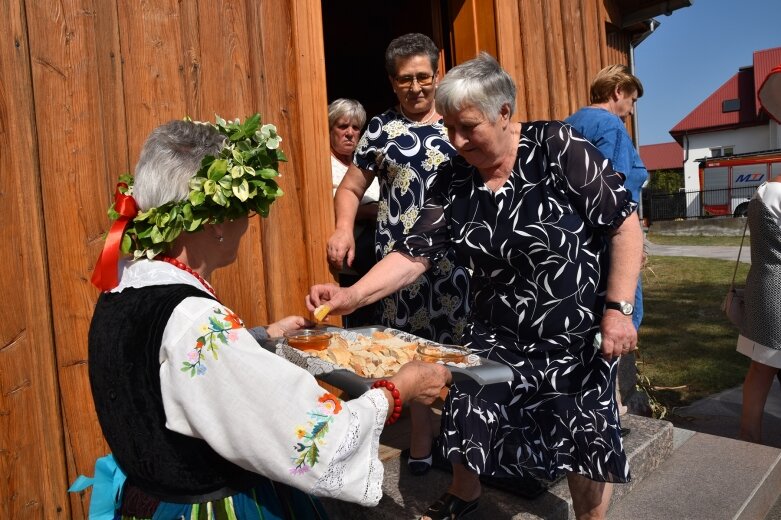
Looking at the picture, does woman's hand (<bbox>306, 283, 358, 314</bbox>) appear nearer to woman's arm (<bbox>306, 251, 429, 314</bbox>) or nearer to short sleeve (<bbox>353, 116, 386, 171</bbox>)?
woman's arm (<bbox>306, 251, 429, 314</bbox>)

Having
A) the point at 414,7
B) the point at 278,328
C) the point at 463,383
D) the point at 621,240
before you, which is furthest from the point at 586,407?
the point at 414,7

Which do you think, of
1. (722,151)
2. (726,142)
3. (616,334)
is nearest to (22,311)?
(616,334)

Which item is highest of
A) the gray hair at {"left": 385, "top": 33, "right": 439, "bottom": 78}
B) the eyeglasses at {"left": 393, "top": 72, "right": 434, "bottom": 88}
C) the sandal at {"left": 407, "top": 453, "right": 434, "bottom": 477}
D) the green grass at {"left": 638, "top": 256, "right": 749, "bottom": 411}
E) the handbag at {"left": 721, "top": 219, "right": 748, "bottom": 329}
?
the gray hair at {"left": 385, "top": 33, "right": 439, "bottom": 78}

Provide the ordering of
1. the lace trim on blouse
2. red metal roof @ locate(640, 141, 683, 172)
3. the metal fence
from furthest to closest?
red metal roof @ locate(640, 141, 683, 172)
the metal fence
the lace trim on blouse

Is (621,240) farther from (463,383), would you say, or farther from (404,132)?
(404,132)

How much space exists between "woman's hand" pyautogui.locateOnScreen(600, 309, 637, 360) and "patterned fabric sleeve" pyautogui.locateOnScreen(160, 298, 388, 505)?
1.18 m

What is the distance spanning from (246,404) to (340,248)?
181 centimetres

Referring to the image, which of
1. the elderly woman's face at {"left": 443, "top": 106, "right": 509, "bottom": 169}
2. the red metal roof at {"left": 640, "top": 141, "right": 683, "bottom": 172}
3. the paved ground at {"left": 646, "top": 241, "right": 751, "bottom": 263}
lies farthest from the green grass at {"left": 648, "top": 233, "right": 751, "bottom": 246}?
the red metal roof at {"left": 640, "top": 141, "right": 683, "bottom": 172}

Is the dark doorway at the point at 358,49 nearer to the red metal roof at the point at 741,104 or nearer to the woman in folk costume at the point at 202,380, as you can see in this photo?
the woman in folk costume at the point at 202,380

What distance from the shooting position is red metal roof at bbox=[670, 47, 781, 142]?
3881cm

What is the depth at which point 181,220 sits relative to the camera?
5.11ft

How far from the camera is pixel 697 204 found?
109ft

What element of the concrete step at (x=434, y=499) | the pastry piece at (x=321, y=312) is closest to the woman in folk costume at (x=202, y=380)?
the pastry piece at (x=321, y=312)

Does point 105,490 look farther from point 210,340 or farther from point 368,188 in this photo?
point 368,188
